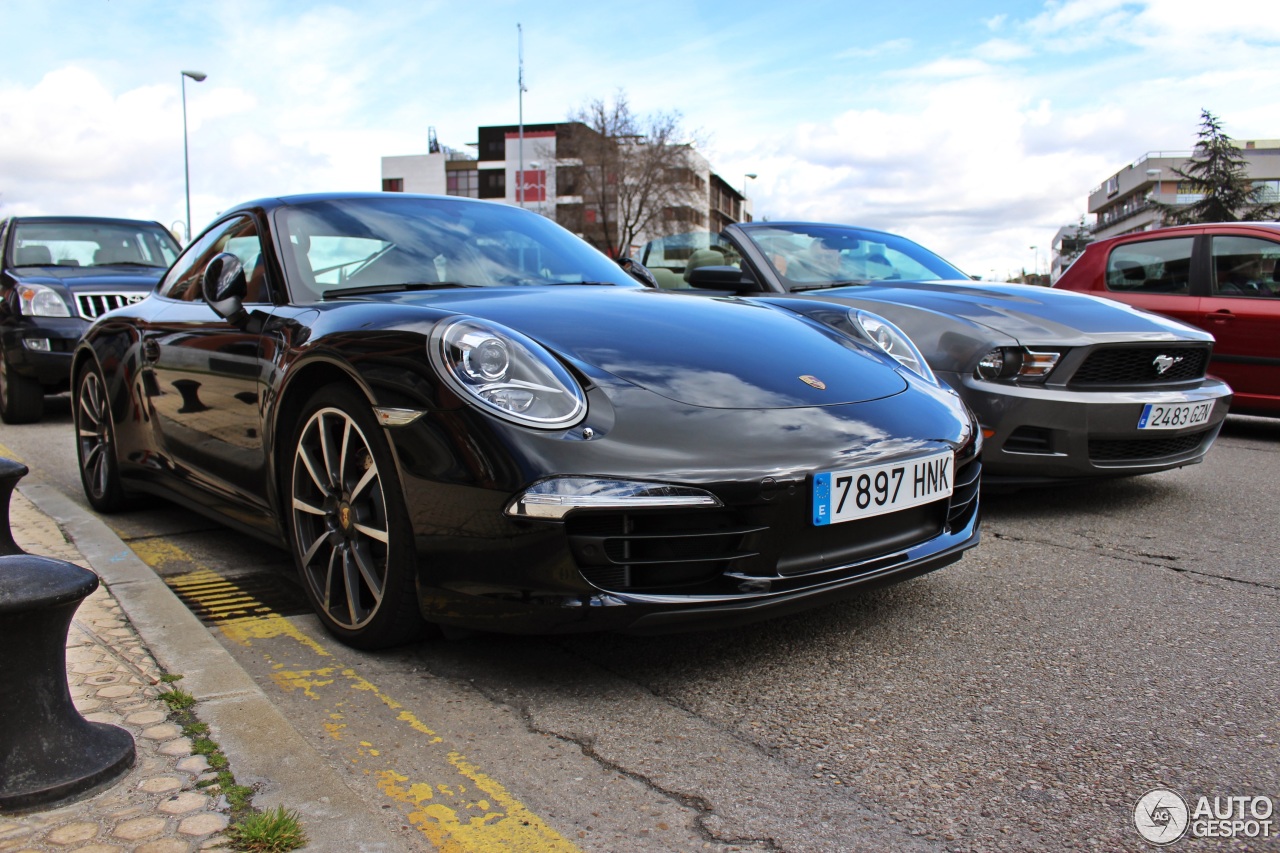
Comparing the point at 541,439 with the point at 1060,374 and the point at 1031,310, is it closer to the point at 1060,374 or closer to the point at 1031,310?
the point at 1060,374

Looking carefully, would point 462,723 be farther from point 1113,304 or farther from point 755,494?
point 1113,304

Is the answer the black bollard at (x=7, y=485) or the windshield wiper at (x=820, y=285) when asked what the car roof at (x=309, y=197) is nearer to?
the black bollard at (x=7, y=485)

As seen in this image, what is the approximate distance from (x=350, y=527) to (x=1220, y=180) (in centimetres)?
4026

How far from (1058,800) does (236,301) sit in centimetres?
269

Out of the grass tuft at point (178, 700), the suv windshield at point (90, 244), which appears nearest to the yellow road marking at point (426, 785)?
the grass tuft at point (178, 700)

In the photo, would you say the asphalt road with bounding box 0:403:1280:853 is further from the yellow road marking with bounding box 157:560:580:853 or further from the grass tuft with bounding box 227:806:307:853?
the grass tuft with bounding box 227:806:307:853

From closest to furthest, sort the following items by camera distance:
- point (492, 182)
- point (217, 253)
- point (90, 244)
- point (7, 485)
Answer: point (7, 485)
point (217, 253)
point (90, 244)
point (492, 182)

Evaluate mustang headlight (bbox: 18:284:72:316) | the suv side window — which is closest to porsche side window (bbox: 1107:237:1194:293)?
the suv side window

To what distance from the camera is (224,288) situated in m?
3.33

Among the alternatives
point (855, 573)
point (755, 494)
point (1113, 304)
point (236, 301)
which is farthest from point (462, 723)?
point (1113, 304)

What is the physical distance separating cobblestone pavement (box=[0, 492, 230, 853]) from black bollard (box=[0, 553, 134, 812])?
4cm

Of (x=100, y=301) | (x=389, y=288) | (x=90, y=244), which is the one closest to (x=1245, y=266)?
(x=389, y=288)

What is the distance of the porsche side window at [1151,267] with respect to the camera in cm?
687

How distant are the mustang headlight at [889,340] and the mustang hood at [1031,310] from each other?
1079 mm
